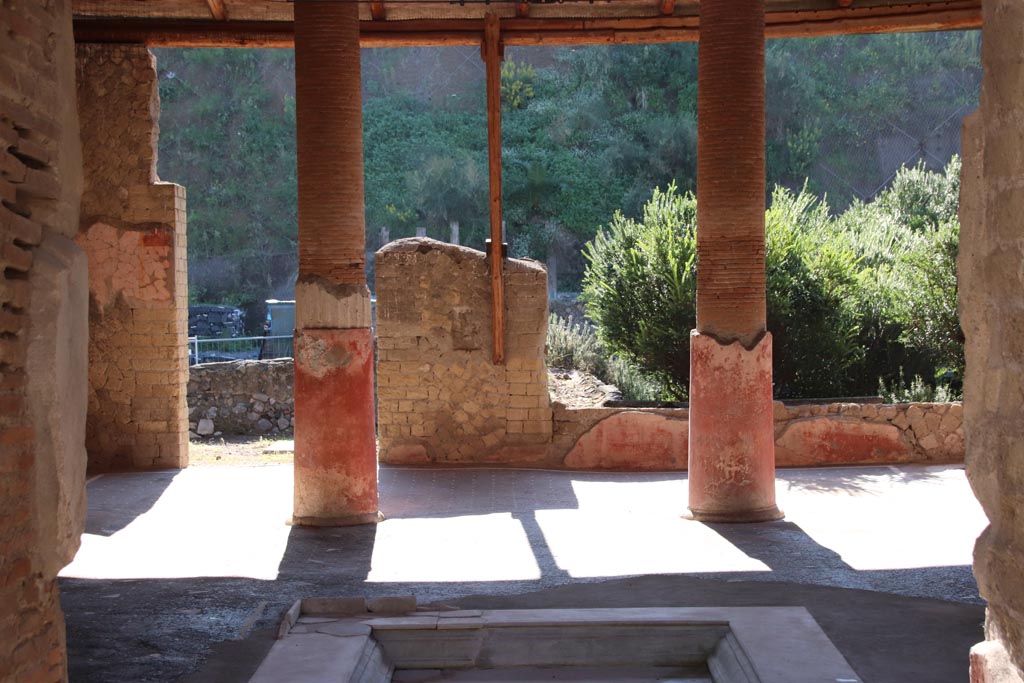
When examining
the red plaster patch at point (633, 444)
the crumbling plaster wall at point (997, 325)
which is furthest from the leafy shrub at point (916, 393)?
the crumbling plaster wall at point (997, 325)

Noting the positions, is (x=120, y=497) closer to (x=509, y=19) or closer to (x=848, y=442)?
(x=509, y=19)

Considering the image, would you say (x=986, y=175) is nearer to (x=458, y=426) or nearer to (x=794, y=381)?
(x=458, y=426)

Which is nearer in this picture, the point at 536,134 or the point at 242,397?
the point at 242,397

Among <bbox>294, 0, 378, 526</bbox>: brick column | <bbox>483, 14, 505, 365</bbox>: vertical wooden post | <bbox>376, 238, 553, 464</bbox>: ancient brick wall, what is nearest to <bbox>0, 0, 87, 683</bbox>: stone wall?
<bbox>294, 0, 378, 526</bbox>: brick column

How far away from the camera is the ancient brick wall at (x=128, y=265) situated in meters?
10.6

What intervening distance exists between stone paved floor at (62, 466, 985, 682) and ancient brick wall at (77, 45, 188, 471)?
1008 mm

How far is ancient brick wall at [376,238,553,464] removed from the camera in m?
10.6

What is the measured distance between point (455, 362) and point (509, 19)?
133 inches

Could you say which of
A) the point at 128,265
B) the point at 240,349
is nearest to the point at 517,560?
the point at 128,265

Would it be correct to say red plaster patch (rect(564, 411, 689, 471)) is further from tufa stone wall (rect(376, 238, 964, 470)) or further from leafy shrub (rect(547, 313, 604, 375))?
leafy shrub (rect(547, 313, 604, 375))

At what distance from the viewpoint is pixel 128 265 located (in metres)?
10.6

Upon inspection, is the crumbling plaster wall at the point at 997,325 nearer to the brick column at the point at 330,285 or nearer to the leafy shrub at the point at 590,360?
the brick column at the point at 330,285

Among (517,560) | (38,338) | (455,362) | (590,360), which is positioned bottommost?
(517,560)

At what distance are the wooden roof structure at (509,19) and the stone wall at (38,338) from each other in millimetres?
6814
